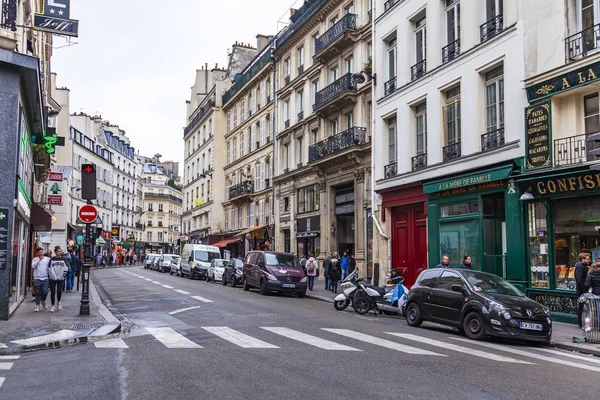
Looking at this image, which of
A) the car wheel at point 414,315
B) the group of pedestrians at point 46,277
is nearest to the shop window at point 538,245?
the car wheel at point 414,315

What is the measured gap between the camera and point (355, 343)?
10367 millimetres

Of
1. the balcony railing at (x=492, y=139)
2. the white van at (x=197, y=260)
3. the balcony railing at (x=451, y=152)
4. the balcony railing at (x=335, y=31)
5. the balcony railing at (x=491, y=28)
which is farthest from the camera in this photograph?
the white van at (x=197, y=260)

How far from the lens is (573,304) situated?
1492 cm

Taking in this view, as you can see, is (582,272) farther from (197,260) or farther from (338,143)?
(197,260)

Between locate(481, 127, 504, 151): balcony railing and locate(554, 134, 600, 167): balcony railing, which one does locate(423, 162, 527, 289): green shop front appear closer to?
locate(481, 127, 504, 151): balcony railing

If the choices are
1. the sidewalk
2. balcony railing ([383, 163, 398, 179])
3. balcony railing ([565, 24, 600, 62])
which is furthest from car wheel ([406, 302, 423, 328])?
balcony railing ([383, 163, 398, 179])

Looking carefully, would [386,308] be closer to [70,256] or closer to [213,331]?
[213,331]

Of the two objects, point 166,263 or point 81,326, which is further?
point 166,263

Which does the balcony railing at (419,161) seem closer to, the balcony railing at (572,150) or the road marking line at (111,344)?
the balcony railing at (572,150)

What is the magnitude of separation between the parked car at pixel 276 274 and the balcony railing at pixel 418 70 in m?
8.38

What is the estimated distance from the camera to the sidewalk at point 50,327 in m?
10.2

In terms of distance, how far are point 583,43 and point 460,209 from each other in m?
6.55

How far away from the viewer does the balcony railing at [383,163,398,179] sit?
23908 mm

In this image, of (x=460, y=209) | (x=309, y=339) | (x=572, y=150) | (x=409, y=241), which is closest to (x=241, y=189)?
(x=409, y=241)
